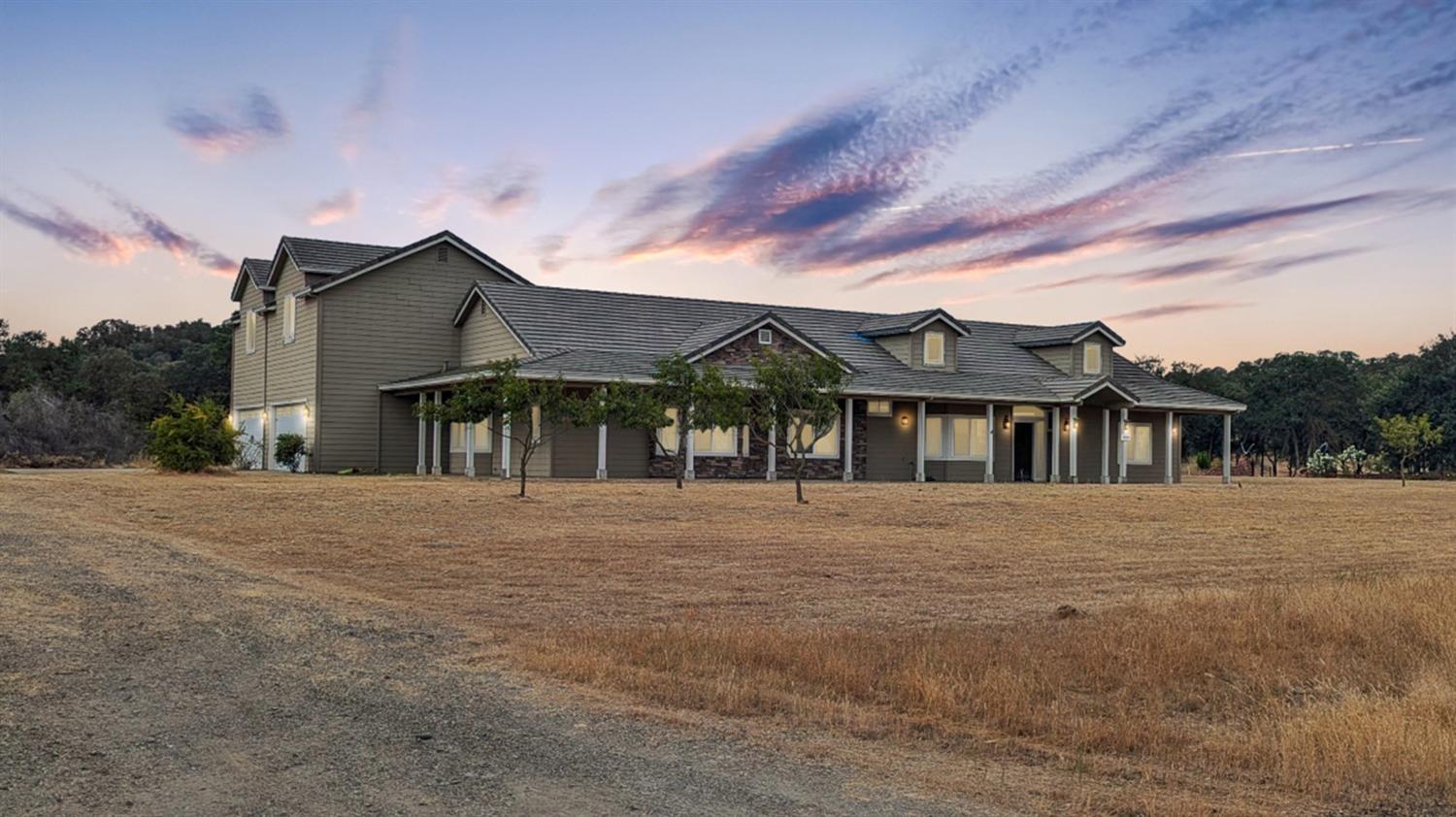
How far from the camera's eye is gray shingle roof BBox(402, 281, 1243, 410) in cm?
3291

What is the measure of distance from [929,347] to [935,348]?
27 cm

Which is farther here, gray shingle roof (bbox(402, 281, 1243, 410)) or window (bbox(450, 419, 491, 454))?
gray shingle roof (bbox(402, 281, 1243, 410))

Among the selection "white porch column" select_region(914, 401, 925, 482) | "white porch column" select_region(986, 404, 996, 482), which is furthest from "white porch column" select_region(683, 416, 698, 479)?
"white porch column" select_region(986, 404, 996, 482)

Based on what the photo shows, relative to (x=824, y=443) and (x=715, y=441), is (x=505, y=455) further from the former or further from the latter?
(x=824, y=443)

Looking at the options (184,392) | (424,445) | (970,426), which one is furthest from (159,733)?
(184,392)

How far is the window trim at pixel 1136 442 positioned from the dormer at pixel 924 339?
7.01 meters

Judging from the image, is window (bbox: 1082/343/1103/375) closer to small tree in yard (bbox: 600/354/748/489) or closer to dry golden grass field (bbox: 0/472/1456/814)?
dry golden grass field (bbox: 0/472/1456/814)

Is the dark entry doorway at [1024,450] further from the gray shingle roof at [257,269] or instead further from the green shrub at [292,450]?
the gray shingle roof at [257,269]

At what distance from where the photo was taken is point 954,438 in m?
38.0

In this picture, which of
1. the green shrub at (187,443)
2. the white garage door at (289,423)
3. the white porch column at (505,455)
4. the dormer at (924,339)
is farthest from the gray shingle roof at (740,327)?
the green shrub at (187,443)

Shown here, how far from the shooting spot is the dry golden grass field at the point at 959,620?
277 inches

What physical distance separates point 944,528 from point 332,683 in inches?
560

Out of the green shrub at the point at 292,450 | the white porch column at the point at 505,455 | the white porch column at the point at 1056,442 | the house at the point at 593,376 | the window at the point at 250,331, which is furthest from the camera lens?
the window at the point at 250,331

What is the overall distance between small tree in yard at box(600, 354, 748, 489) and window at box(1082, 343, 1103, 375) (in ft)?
62.4
